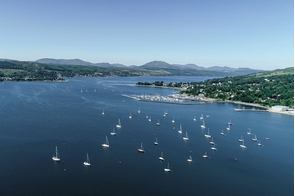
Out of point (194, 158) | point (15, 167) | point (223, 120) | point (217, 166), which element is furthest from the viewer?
point (223, 120)

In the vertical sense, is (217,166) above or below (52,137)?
below

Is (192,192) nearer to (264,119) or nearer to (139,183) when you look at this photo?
(139,183)

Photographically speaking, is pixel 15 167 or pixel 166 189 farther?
pixel 15 167

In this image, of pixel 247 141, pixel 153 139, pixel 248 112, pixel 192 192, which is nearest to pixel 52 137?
pixel 153 139

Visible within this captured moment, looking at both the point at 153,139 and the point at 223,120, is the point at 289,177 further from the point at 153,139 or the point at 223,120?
the point at 223,120

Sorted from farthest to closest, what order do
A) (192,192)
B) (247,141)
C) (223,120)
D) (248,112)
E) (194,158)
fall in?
(248,112), (223,120), (247,141), (194,158), (192,192)

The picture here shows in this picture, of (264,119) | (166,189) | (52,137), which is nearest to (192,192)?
(166,189)
